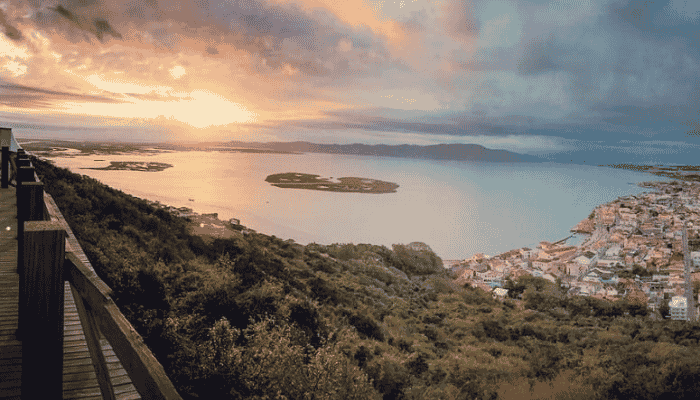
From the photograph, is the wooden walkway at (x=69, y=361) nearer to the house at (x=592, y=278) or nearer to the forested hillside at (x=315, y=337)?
the forested hillside at (x=315, y=337)

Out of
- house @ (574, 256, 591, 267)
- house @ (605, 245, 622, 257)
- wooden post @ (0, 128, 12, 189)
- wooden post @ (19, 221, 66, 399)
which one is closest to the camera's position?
wooden post @ (19, 221, 66, 399)

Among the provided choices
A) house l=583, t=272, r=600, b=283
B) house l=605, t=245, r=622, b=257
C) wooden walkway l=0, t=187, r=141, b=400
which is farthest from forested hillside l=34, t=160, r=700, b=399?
house l=605, t=245, r=622, b=257

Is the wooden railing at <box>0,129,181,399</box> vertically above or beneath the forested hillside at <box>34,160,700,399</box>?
above

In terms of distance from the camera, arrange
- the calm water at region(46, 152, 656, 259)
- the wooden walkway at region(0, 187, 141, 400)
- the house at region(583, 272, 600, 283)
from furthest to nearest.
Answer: the calm water at region(46, 152, 656, 259), the house at region(583, 272, 600, 283), the wooden walkway at region(0, 187, 141, 400)

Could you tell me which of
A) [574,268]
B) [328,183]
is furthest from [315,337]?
[328,183]

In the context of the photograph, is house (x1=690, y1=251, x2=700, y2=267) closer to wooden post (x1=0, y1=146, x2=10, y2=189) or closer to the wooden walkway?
the wooden walkway

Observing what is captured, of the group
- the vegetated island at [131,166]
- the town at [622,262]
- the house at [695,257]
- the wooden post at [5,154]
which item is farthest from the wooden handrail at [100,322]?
the house at [695,257]
